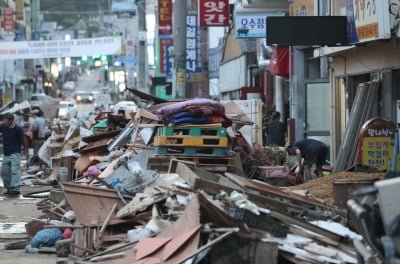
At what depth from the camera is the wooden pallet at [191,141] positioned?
1391cm

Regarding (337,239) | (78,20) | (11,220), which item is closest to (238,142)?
(11,220)

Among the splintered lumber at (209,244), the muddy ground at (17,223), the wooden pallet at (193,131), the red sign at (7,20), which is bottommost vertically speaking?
the muddy ground at (17,223)

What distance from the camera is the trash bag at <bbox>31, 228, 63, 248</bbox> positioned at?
38.4 feet

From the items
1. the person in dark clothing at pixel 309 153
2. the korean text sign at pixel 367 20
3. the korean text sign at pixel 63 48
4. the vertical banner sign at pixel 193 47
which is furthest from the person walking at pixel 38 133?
the vertical banner sign at pixel 193 47

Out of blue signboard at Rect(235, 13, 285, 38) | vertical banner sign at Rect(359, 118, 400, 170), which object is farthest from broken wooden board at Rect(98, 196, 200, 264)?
blue signboard at Rect(235, 13, 285, 38)

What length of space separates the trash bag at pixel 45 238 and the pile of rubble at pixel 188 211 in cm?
1

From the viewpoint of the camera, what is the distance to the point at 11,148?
18672 millimetres

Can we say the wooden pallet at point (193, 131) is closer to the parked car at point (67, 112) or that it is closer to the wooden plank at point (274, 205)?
the wooden plank at point (274, 205)

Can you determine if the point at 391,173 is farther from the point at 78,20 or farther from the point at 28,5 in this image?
the point at 78,20

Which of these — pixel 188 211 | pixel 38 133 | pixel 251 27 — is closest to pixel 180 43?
pixel 251 27

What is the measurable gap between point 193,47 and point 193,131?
102 feet

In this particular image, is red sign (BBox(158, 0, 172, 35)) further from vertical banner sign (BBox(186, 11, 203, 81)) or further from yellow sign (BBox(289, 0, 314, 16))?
yellow sign (BBox(289, 0, 314, 16))

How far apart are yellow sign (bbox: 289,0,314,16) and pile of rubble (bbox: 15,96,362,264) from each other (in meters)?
6.02

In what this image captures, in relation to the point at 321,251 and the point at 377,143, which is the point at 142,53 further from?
the point at 321,251
